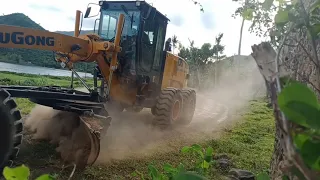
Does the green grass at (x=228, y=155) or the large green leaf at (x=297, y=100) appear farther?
the green grass at (x=228, y=155)

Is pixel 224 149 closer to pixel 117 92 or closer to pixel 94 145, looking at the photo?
pixel 117 92

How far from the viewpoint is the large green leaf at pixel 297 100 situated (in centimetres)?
49

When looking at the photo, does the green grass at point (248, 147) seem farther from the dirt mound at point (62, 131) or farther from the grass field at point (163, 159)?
the dirt mound at point (62, 131)

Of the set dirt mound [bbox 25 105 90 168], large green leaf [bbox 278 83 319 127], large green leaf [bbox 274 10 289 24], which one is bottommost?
dirt mound [bbox 25 105 90 168]

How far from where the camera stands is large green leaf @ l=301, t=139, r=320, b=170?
0.52m

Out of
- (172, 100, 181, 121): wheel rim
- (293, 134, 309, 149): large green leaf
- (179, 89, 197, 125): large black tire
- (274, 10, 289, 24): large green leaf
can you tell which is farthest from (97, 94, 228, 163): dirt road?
(293, 134, 309, 149): large green leaf

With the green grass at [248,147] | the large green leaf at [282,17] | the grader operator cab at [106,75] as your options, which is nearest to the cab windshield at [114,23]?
the grader operator cab at [106,75]

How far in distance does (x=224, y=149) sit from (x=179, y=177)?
22.8ft

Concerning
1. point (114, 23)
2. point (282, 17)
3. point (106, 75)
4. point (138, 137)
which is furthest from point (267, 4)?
point (138, 137)

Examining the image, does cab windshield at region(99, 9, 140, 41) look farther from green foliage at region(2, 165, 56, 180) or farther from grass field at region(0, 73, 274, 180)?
green foliage at region(2, 165, 56, 180)

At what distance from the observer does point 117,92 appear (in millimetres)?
7215

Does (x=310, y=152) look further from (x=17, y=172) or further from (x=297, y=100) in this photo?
(x=17, y=172)

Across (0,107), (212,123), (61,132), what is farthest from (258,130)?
(0,107)

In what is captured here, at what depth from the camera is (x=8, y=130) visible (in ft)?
14.4
